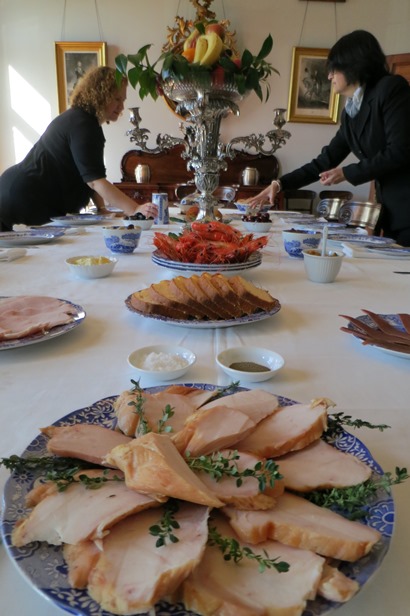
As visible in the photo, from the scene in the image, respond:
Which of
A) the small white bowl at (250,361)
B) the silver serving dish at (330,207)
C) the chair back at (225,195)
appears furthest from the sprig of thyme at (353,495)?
the chair back at (225,195)

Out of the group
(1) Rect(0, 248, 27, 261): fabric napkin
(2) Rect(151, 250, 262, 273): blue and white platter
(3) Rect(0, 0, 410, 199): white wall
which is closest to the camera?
(2) Rect(151, 250, 262, 273): blue and white platter

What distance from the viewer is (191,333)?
42.8 inches

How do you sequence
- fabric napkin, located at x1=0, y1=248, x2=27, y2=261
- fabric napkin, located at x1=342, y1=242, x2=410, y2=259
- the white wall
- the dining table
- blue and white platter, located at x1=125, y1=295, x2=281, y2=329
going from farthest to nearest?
the white wall < fabric napkin, located at x1=342, y1=242, x2=410, y2=259 < fabric napkin, located at x1=0, y1=248, x2=27, y2=261 < blue and white platter, located at x1=125, y1=295, x2=281, y2=329 < the dining table

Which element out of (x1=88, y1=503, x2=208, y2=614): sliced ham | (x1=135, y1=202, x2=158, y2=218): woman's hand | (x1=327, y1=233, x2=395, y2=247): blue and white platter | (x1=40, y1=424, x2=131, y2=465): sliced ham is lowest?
(x1=327, y1=233, x2=395, y2=247): blue and white platter

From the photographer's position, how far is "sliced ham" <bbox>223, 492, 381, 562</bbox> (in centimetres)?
40

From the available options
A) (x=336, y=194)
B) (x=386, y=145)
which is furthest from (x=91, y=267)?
(x=336, y=194)

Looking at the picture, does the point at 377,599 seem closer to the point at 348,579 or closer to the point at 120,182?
the point at 348,579

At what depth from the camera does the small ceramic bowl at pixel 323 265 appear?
59.4 inches

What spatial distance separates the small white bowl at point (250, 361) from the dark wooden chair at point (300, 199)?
205 inches

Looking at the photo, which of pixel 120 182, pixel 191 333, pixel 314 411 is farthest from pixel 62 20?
pixel 314 411

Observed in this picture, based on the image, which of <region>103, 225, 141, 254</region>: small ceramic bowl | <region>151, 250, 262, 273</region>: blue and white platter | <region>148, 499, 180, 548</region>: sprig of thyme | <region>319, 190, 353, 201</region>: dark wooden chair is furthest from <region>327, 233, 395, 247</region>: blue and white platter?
<region>319, 190, 353, 201</region>: dark wooden chair

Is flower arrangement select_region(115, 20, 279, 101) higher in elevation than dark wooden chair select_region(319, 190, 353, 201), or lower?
higher

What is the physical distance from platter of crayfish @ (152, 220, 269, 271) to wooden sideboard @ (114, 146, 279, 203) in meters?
4.28

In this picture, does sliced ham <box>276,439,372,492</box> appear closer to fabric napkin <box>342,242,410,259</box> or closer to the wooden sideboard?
fabric napkin <box>342,242,410,259</box>
